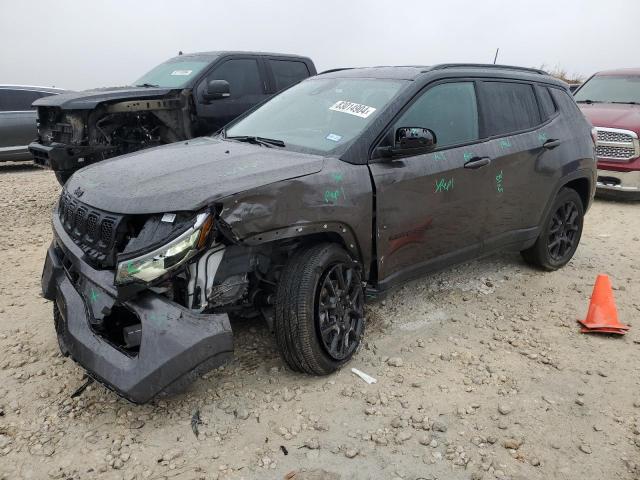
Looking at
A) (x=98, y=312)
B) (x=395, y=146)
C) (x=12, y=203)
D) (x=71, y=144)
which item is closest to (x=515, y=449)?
(x=395, y=146)

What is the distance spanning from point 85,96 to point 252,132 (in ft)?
11.2

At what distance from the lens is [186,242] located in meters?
2.66

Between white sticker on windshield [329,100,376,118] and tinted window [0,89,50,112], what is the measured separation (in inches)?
323

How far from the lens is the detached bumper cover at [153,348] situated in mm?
2619

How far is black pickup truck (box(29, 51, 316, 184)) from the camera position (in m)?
6.46

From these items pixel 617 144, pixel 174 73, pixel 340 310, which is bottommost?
pixel 340 310

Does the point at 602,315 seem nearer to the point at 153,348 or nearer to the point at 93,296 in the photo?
the point at 153,348

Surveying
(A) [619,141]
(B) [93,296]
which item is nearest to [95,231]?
(B) [93,296]

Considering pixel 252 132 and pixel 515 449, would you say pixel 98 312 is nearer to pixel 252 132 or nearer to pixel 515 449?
pixel 252 132

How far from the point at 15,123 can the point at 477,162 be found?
8926 millimetres

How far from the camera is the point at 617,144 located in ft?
26.7

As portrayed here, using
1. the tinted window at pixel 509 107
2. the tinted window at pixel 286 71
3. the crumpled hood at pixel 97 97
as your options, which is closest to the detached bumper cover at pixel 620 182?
the tinted window at pixel 509 107

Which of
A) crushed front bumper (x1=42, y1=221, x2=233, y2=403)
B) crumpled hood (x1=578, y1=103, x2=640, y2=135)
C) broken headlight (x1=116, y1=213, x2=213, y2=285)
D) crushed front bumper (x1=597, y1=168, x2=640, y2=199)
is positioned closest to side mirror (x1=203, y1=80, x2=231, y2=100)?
crushed front bumper (x1=42, y1=221, x2=233, y2=403)

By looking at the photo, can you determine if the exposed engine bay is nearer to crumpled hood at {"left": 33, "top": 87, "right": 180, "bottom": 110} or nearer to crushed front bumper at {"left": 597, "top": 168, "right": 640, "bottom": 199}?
crumpled hood at {"left": 33, "top": 87, "right": 180, "bottom": 110}
